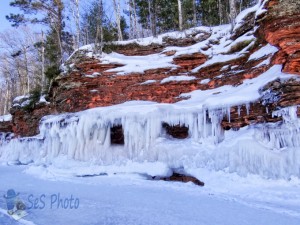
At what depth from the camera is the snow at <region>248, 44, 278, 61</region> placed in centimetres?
800

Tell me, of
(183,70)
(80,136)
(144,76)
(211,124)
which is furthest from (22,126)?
(211,124)

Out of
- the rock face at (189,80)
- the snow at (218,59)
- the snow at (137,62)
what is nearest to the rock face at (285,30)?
the rock face at (189,80)

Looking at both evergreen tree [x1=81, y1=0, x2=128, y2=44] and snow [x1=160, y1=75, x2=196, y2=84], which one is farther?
evergreen tree [x1=81, y1=0, x2=128, y2=44]

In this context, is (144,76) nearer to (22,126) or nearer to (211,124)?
(211,124)

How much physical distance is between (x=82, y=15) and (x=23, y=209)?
17.9 metres

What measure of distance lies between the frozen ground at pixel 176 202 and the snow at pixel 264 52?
395cm

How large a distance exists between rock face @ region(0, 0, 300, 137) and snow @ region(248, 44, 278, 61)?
0.14 meters

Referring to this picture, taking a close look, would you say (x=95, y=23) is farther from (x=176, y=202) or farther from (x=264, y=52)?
(x=176, y=202)

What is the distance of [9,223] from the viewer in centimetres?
330

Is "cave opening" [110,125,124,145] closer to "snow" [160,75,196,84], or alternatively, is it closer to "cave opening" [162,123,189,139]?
"cave opening" [162,123,189,139]

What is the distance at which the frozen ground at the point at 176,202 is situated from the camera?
3.75 metres

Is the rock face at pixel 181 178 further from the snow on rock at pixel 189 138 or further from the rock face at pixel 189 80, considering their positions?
the rock face at pixel 189 80

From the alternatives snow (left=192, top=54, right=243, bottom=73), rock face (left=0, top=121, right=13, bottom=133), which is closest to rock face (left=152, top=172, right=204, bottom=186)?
snow (left=192, top=54, right=243, bottom=73)

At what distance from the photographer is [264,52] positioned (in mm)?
8477
